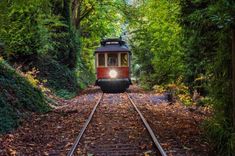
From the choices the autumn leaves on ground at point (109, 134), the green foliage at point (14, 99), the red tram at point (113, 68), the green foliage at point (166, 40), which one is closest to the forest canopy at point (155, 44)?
the green foliage at point (166, 40)

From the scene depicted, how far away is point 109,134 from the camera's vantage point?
1012cm

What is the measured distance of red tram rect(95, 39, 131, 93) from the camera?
26.4 m

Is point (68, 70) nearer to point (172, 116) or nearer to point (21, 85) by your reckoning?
point (21, 85)

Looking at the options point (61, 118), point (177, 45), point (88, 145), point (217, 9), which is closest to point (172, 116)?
→ point (61, 118)

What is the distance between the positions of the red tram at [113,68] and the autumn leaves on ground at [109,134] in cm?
1188

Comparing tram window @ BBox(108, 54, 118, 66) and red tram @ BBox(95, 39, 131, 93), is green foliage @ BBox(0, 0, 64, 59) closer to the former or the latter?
red tram @ BBox(95, 39, 131, 93)

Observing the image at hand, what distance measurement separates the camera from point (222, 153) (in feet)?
23.6

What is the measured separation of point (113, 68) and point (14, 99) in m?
14.4

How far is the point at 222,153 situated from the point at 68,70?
2111cm

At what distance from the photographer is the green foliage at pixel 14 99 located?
1088 cm

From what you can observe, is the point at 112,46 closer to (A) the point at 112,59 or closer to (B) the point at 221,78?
(A) the point at 112,59

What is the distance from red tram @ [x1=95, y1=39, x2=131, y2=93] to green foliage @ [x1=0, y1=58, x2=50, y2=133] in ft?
35.0

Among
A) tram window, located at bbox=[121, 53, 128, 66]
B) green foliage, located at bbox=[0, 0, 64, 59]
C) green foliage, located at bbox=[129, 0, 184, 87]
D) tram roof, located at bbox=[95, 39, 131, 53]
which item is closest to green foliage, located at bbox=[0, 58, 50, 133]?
green foliage, located at bbox=[0, 0, 64, 59]

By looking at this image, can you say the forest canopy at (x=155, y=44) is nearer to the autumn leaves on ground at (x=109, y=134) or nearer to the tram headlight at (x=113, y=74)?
the autumn leaves on ground at (x=109, y=134)
